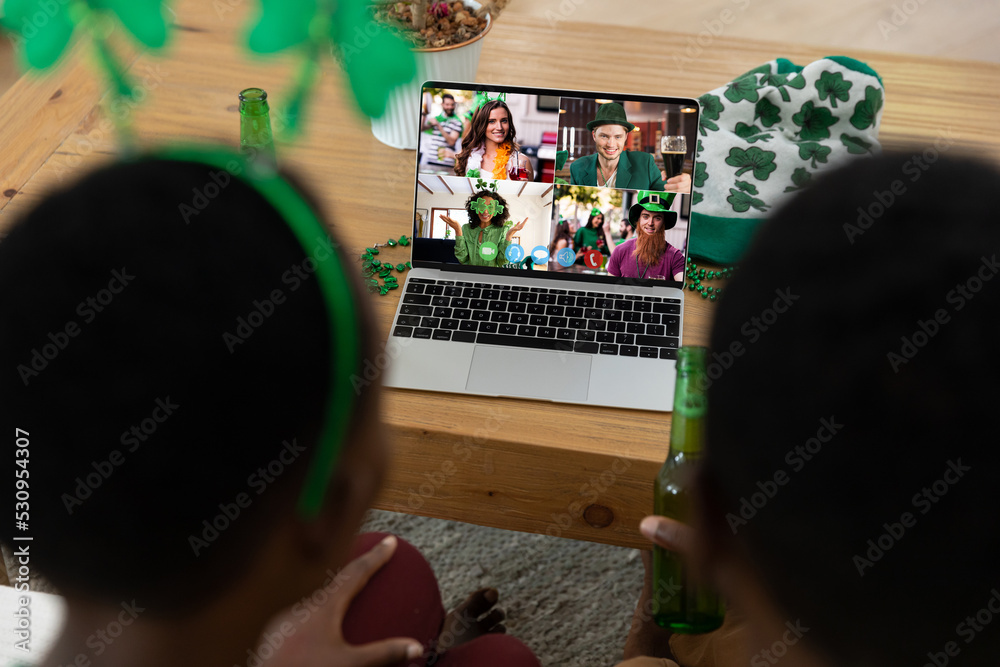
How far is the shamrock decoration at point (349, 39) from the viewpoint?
1.15 meters

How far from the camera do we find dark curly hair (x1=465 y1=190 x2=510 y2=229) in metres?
1.09

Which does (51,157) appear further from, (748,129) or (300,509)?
(748,129)

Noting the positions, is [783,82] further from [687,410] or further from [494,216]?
[687,410]

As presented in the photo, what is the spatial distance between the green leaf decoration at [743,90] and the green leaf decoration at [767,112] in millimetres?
15

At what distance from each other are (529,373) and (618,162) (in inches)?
12.5

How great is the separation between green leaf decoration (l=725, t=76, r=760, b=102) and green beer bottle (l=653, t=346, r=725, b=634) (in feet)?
2.07

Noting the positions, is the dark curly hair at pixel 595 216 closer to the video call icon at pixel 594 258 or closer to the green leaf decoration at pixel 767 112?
the video call icon at pixel 594 258

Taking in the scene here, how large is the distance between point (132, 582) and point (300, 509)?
11 centimetres

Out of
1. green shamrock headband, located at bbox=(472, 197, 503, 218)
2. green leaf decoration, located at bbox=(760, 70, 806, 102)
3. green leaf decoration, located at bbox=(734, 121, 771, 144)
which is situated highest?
green leaf decoration, located at bbox=(760, 70, 806, 102)

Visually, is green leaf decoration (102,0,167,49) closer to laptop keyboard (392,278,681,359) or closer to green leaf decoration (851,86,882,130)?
laptop keyboard (392,278,681,359)

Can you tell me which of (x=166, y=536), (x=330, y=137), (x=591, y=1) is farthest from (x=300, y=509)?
(x=591, y=1)

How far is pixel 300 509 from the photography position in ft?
1.71

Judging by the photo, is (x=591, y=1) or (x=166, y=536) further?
(x=591, y=1)

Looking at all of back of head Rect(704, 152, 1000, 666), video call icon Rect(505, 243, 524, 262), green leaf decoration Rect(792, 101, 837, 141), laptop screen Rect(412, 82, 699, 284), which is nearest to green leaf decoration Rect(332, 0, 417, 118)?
laptop screen Rect(412, 82, 699, 284)
